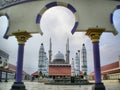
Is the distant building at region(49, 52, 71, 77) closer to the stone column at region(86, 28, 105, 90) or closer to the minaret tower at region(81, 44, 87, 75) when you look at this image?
the minaret tower at region(81, 44, 87, 75)

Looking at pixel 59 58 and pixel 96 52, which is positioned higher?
pixel 59 58

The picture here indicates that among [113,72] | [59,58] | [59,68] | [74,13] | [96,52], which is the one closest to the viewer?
[96,52]

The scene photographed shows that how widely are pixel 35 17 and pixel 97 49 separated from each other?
12.0 ft

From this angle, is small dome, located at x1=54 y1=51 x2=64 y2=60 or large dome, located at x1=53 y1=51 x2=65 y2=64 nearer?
small dome, located at x1=54 y1=51 x2=64 y2=60

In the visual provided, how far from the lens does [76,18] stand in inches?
391

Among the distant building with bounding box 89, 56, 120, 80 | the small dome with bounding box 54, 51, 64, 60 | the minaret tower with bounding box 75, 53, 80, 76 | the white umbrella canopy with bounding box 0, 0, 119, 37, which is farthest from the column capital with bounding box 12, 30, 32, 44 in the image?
the minaret tower with bounding box 75, 53, 80, 76

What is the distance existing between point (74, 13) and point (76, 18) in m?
0.31

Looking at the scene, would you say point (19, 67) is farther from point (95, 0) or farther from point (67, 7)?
point (95, 0)

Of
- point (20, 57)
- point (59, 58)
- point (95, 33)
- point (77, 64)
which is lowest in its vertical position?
→ point (20, 57)

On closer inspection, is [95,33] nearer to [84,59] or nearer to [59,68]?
[84,59]

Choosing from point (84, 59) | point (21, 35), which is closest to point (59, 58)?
point (84, 59)

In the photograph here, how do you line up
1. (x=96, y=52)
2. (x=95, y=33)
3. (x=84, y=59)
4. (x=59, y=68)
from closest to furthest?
1. (x=96, y=52)
2. (x=95, y=33)
3. (x=84, y=59)
4. (x=59, y=68)

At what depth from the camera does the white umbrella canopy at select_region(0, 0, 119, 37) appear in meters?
9.91

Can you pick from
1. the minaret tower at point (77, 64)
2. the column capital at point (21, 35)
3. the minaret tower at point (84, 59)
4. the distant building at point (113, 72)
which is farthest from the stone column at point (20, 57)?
the minaret tower at point (77, 64)
